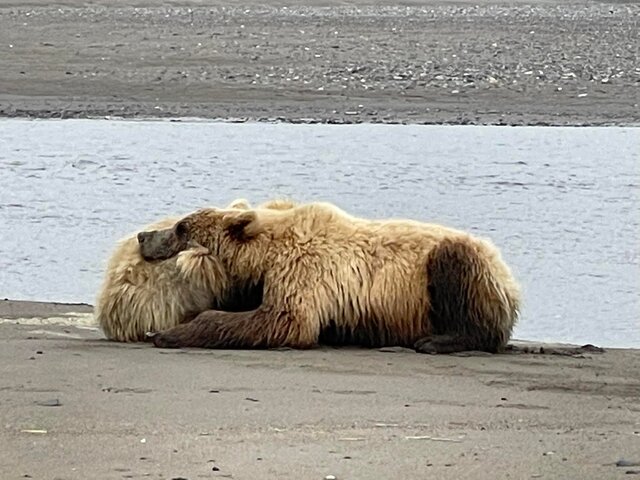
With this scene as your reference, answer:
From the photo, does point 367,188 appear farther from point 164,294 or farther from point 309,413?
point 309,413

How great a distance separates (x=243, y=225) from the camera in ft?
23.0

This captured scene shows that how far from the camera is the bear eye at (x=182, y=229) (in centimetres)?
711

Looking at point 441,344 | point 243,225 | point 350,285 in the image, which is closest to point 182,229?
point 243,225

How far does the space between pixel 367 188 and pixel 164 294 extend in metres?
6.79

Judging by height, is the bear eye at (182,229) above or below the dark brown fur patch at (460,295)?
above

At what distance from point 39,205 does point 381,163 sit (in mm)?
3860

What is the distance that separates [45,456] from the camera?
4527mm

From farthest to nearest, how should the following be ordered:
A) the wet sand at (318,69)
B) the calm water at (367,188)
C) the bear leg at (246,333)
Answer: the wet sand at (318,69) → the calm water at (367,188) → the bear leg at (246,333)

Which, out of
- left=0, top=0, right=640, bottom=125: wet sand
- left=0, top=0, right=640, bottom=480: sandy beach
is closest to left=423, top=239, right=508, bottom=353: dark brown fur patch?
left=0, top=0, right=640, bottom=480: sandy beach

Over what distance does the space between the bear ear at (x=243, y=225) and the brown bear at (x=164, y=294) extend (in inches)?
5.9

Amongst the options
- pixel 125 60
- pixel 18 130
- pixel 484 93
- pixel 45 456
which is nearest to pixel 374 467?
pixel 45 456

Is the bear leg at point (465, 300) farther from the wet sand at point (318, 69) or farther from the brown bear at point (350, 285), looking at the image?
the wet sand at point (318, 69)

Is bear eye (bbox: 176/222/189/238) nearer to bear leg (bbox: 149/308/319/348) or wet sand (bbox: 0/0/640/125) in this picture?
bear leg (bbox: 149/308/319/348)

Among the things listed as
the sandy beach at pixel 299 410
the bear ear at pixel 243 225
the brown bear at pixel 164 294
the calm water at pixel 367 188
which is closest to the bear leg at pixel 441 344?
the sandy beach at pixel 299 410
